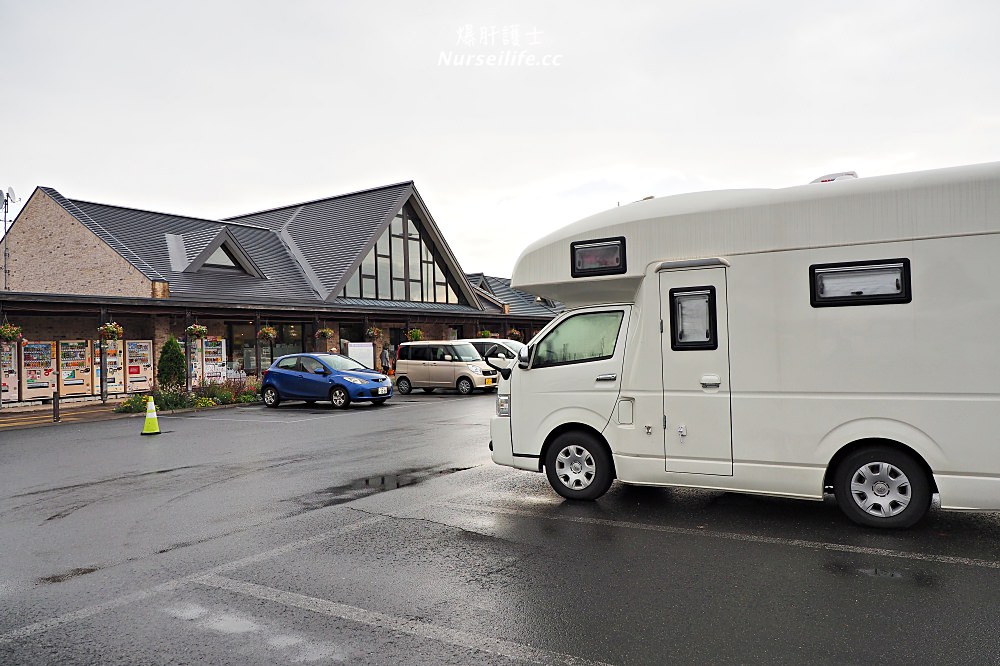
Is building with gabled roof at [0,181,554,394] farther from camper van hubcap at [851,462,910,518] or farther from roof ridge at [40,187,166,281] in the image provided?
camper van hubcap at [851,462,910,518]

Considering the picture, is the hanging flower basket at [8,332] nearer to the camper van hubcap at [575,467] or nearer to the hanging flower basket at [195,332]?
the hanging flower basket at [195,332]

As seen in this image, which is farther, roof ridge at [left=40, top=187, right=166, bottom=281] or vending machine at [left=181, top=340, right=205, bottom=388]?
roof ridge at [left=40, top=187, right=166, bottom=281]

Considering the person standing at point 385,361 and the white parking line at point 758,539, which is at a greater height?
the person standing at point 385,361

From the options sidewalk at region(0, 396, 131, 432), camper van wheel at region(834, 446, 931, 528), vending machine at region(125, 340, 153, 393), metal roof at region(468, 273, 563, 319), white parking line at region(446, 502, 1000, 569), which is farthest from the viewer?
metal roof at region(468, 273, 563, 319)

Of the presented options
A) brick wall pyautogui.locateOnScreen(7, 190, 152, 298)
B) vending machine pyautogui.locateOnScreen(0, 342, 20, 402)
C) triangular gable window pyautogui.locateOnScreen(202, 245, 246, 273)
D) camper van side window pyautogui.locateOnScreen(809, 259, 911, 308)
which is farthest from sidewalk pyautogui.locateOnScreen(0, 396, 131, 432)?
camper van side window pyautogui.locateOnScreen(809, 259, 911, 308)

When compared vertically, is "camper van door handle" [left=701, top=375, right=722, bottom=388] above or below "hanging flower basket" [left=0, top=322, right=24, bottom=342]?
below

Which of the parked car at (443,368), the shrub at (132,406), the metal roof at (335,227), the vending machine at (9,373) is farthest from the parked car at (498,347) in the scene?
the vending machine at (9,373)

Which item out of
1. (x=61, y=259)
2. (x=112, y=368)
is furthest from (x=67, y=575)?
(x=61, y=259)

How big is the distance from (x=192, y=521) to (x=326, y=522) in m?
1.33

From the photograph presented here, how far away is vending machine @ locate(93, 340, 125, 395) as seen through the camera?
23.4 metres

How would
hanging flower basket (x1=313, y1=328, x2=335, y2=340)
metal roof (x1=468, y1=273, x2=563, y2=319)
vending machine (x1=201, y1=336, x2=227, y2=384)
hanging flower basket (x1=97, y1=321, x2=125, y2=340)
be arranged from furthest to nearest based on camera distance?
1. metal roof (x1=468, y1=273, x2=563, y2=319)
2. hanging flower basket (x1=313, y1=328, x2=335, y2=340)
3. vending machine (x1=201, y1=336, x2=227, y2=384)
4. hanging flower basket (x1=97, y1=321, x2=125, y2=340)

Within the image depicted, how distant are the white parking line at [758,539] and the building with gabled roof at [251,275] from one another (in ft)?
56.5

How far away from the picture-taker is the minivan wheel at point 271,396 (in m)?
21.0

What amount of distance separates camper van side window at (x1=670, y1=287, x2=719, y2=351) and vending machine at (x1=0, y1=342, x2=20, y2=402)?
69.3ft
